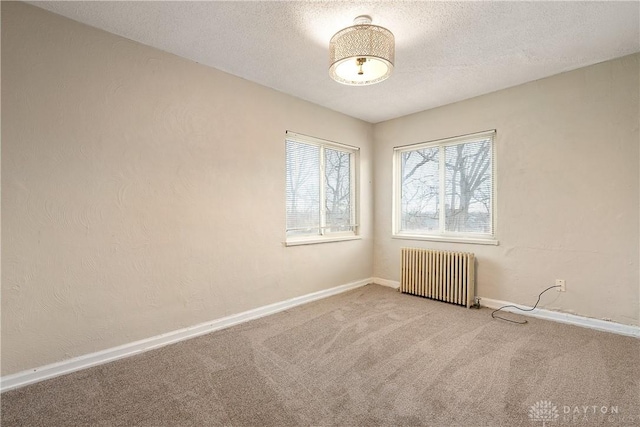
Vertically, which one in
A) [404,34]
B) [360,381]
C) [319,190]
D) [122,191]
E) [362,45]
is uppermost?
[404,34]

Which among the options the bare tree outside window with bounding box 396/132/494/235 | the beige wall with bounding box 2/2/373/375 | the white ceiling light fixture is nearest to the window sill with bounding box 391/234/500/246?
the bare tree outside window with bounding box 396/132/494/235

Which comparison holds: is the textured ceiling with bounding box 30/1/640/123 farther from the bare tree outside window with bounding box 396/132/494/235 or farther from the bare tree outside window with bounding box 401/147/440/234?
the bare tree outside window with bounding box 401/147/440/234

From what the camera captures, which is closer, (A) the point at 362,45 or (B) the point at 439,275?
(A) the point at 362,45

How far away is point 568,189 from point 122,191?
13.4 ft

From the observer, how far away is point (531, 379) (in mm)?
2008

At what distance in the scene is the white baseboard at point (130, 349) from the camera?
197cm

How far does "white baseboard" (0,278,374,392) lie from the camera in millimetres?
1972

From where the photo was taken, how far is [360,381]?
1.99 metres

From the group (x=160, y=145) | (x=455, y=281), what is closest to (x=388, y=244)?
(x=455, y=281)

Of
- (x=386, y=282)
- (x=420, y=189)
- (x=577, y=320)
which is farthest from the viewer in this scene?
(x=386, y=282)

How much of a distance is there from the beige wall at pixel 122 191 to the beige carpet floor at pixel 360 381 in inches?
14.7

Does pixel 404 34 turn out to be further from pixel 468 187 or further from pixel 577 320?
pixel 577 320

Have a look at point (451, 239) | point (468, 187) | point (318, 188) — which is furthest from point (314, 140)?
point (451, 239)

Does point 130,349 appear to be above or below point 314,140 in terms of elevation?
below
